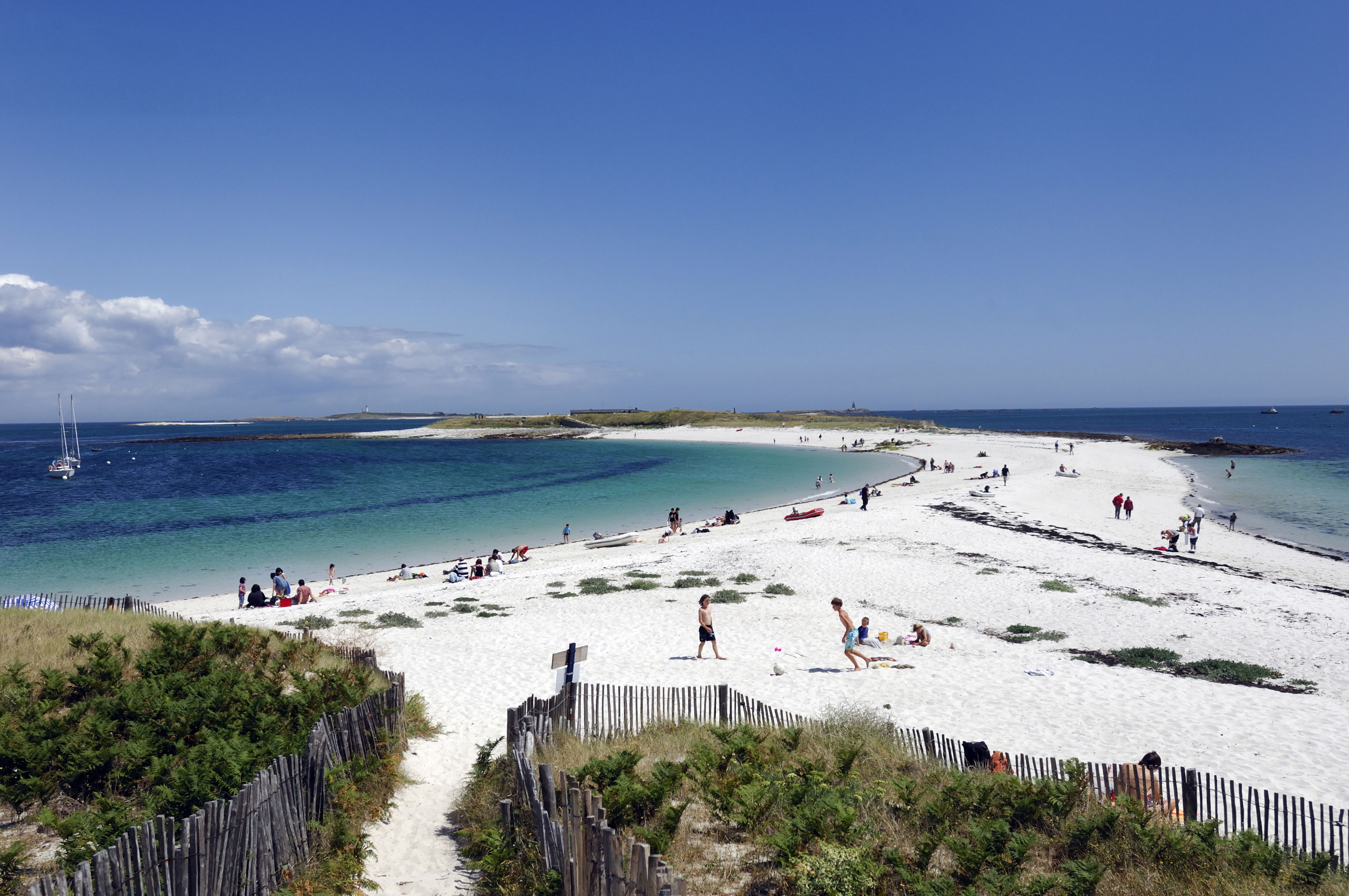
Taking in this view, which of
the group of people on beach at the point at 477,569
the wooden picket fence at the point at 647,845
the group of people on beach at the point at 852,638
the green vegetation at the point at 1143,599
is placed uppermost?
the wooden picket fence at the point at 647,845

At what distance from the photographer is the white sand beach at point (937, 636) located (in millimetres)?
10602

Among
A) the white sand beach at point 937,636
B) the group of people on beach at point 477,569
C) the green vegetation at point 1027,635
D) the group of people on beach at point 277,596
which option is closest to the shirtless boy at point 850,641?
the white sand beach at point 937,636

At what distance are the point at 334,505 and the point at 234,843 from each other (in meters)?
45.6

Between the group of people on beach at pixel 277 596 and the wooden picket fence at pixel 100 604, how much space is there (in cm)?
354

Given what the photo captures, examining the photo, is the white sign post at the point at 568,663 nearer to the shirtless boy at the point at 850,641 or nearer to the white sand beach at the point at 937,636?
the white sand beach at the point at 937,636

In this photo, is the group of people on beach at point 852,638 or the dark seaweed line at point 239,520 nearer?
the group of people on beach at point 852,638

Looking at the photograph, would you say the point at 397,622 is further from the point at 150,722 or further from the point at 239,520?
the point at 239,520

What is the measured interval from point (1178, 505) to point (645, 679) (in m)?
40.2

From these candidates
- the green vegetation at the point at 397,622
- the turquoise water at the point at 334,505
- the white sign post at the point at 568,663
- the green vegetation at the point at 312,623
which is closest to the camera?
the white sign post at the point at 568,663

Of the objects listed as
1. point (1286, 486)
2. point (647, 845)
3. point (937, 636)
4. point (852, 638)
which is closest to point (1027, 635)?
point (937, 636)

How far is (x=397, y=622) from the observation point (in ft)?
62.7

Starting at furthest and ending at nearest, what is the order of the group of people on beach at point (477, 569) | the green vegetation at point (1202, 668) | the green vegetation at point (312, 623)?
the group of people on beach at point (477, 569), the green vegetation at point (312, 623), the green vegetation at point (1202, 668)

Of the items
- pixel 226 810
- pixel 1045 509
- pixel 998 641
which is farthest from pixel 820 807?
pixel 1045 509

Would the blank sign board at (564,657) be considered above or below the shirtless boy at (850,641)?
above
